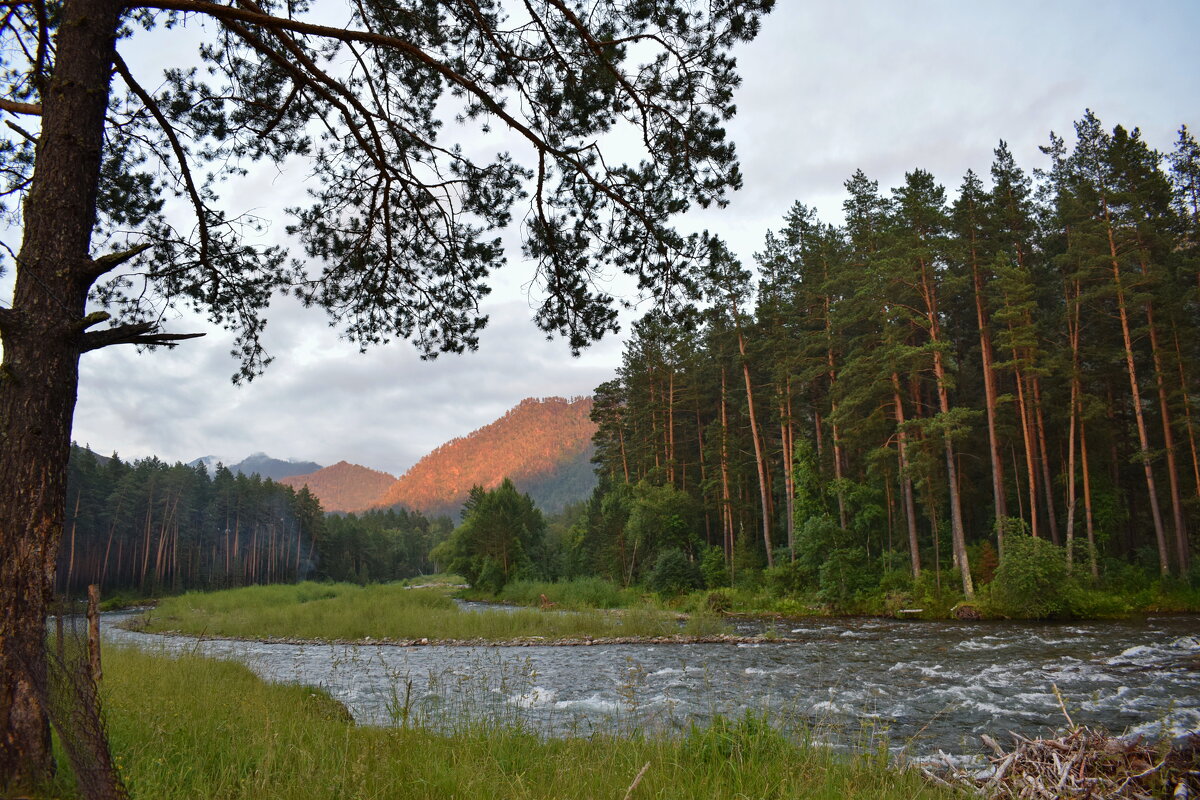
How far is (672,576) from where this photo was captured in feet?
111

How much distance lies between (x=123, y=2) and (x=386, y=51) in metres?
2.15

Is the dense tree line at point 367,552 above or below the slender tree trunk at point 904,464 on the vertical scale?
below

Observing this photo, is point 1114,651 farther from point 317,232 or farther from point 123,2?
point 123,2

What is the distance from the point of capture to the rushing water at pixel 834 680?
7.88 meters

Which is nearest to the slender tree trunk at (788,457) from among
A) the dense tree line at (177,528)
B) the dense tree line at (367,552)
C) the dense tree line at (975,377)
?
the dense tree line at (975,377)

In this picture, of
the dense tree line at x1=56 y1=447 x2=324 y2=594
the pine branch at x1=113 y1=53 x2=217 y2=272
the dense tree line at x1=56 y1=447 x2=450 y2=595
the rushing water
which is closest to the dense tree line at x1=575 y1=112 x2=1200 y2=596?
the rushing water

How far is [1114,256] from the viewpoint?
2286 cm

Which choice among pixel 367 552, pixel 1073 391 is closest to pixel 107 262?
pixel 1073 391

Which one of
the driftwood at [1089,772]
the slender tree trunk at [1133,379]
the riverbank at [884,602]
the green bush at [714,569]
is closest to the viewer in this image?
the driftwood at [1089,772]

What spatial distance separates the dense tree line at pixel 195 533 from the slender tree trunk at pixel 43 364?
4525 centimetres

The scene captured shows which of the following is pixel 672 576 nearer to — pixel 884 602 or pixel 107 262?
pixel 884 602

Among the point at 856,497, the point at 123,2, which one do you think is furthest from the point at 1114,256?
the point at 123,2

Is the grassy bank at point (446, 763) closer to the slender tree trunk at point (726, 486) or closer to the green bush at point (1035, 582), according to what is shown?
the green bush at point (1035, 582)

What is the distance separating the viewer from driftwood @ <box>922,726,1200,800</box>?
156 inches
